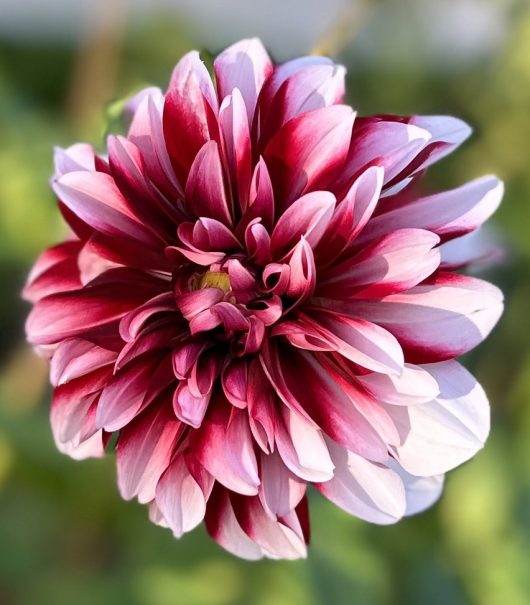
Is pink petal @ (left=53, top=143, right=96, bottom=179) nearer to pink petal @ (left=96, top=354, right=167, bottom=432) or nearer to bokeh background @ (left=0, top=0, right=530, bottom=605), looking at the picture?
pink petal @ (left=96, top=354, right=167, bottom=432)

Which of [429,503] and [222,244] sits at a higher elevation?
[222,244]

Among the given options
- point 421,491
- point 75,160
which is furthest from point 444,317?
point 75,160

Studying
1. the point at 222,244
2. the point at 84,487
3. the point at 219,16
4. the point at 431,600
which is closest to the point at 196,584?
the point at 84,487

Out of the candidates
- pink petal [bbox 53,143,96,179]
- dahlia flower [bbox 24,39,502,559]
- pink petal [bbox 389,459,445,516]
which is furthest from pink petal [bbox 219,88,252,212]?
pink petal [bbox 389,459,445,516]

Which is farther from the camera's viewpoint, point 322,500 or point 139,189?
point 322,500

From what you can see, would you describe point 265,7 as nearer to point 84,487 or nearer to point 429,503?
point 84,487

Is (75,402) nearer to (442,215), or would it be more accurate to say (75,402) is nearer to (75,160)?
(75,160)

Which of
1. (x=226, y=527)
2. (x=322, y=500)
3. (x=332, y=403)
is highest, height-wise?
(x=332, y=403)
